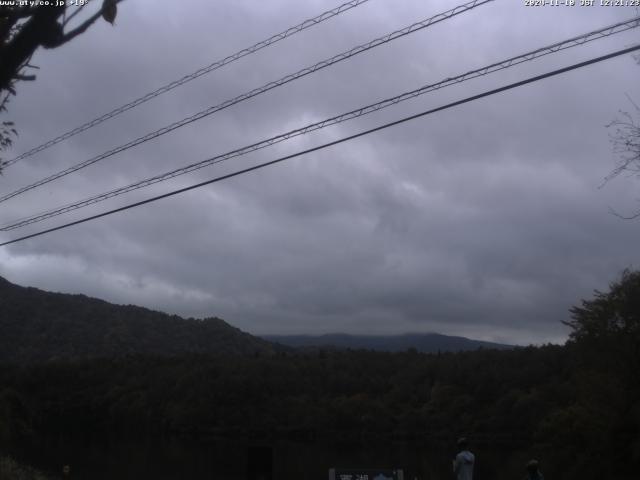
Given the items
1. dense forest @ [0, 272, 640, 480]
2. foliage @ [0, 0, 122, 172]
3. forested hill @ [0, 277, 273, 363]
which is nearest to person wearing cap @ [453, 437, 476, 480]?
foliage @ [0, 0, 122, 172]

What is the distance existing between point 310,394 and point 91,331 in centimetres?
4258

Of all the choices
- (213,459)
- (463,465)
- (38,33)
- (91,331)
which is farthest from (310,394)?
(38,33)

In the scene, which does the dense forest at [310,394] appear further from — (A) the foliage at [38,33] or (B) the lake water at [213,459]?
(A) the foliage at [38,33]

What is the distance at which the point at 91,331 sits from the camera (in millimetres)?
122938

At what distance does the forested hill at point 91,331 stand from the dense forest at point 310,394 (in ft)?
20.0

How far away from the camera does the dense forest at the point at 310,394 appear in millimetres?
76812

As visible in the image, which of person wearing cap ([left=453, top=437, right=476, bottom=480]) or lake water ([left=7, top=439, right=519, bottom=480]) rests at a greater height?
person wearing cap ([left=453, top=437, right=476, bottom=480])

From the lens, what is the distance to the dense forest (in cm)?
7681

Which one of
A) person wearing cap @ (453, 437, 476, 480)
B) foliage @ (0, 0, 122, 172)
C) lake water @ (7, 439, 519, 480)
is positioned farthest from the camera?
lake water @ (7, 439, 519, 480)

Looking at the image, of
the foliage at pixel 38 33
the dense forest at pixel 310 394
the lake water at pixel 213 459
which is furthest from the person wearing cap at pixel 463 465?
the dense forest at pixel 310 394

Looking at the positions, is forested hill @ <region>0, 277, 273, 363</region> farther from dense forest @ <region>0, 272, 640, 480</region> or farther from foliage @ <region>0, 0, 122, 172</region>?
foliage @ <region>0, 0, 122, 172</region>

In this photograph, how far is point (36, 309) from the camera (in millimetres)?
103500

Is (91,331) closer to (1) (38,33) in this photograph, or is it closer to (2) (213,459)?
(2) (213,459)

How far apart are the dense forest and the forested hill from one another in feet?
20.0
